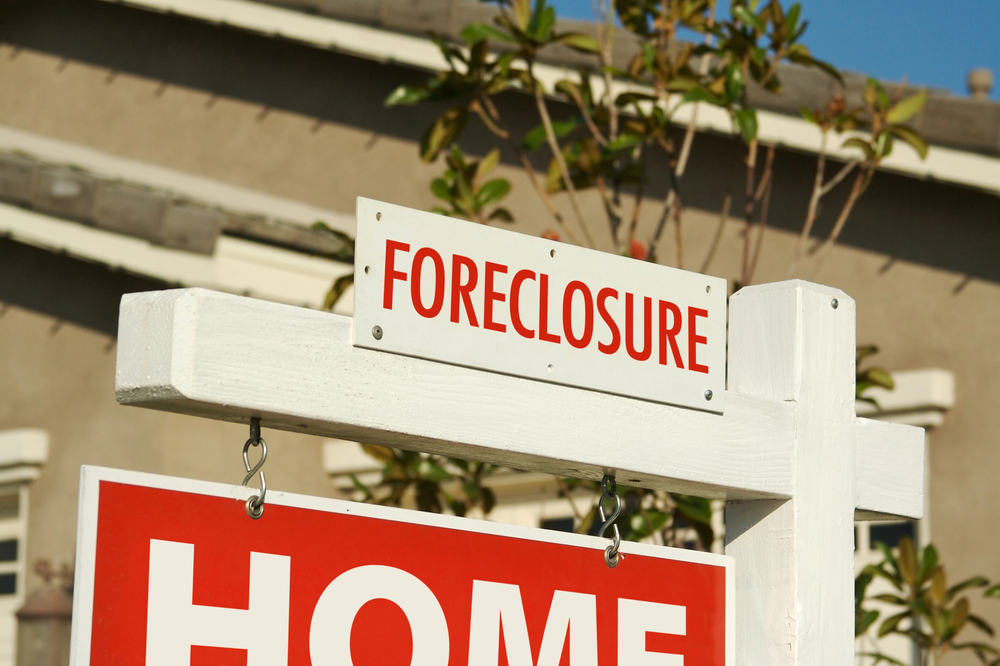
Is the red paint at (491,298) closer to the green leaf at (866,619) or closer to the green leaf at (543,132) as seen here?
the green leaf at (543,132)

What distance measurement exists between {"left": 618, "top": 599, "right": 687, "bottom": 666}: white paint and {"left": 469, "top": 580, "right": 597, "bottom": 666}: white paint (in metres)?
0.06

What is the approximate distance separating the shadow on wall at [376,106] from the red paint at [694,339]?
2.93 metres

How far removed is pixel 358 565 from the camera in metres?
1.74

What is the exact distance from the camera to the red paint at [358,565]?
1.55m

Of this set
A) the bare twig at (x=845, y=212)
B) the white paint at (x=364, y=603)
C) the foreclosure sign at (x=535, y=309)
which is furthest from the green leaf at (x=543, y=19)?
the white paint at (x=364, y=603)

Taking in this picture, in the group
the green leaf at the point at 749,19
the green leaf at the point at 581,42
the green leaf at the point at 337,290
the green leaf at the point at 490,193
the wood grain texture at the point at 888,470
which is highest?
the green leaf at the point at 749,19

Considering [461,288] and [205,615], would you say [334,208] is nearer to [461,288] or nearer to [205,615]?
[461,288]

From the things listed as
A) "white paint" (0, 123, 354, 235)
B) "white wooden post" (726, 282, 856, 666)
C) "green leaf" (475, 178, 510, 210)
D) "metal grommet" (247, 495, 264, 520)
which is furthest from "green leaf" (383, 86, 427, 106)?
"white paint" (0, 123, 354, 235)

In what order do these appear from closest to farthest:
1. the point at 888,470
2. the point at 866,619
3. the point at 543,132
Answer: the point at 888,470, the point at 866,619, the point at 543,132

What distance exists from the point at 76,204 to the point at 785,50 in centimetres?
496

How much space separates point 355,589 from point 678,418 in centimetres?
65

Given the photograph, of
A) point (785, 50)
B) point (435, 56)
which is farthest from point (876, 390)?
point (435, 56)

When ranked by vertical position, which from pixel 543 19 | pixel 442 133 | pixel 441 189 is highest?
pixel 543 19

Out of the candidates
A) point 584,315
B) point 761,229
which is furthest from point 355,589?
point 761,229
